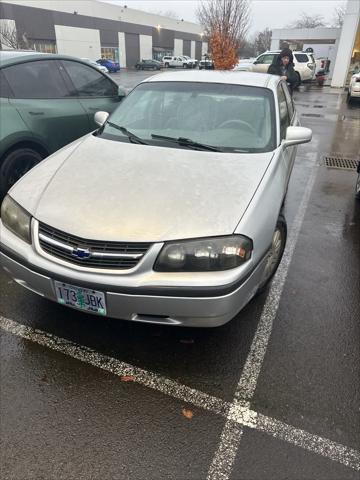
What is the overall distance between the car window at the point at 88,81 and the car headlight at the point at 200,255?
369 cm

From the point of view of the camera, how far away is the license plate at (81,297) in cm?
215

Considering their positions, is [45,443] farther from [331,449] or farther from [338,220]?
[338,220]

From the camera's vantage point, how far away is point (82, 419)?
6.84 feet

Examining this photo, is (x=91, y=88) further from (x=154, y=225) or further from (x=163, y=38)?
(x=163, y=38)

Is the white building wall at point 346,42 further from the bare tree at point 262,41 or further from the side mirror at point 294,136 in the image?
the bare tree at point 262,41

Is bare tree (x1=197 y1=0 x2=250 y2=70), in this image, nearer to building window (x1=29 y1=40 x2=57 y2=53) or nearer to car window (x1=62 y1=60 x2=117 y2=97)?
car window (x1=62 y1=60 x2=117 y2=97)

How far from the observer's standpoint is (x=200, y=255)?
209 cm

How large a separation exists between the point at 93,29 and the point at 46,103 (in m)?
57.0

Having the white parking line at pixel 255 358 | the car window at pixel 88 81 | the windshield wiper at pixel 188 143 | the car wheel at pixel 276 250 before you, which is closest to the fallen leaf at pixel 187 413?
the white parking line at pixel 255 358

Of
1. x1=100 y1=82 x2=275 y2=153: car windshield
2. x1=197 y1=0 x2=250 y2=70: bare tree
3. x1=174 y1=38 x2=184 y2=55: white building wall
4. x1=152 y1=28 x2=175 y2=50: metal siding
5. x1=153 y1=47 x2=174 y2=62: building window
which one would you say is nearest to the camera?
x1=100 y1=82 x2=275 y2=153: car windshield

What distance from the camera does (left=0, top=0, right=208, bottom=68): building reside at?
145ft

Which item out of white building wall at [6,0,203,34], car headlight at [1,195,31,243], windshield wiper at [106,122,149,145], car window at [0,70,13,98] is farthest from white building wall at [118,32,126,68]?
car headlight at [1,195,31,243]

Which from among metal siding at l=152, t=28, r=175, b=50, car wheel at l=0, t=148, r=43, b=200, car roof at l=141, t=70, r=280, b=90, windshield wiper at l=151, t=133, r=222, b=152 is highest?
metal siding at l=152, t=28, r=175, b=50

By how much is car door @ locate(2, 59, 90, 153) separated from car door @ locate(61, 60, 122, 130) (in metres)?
0.12
